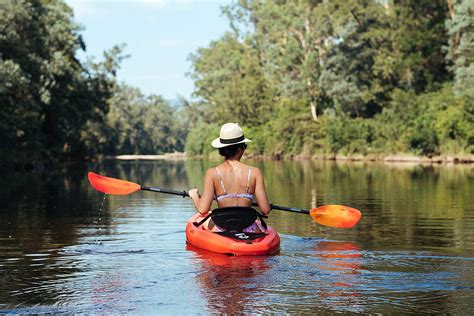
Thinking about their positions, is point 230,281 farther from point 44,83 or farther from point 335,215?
point 44,83

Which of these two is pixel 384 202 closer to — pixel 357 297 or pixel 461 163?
pixel 357 297

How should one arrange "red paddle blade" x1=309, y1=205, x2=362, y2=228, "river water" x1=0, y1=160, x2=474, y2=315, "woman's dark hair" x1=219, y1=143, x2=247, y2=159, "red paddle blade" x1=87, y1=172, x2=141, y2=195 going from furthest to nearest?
"red paddle blade" x1=87, y1=172, x2=141, y2=195
"red paddle blade" x1=309, y1=205, x2=362, y2=228
"woman's dark hair" x1=219, y1=143, x2=247, y2=159
"river water" x1=0, y1=160, x2=474, y2=315

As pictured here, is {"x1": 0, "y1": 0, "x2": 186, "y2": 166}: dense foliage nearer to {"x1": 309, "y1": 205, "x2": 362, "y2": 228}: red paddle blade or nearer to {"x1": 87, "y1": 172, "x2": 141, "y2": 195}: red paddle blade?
{"x1": 87, "y1": 172, "x2": 141, "y2": 195}: red paddle blade

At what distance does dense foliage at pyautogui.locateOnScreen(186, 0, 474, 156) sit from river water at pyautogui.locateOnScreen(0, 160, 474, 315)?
39.1m

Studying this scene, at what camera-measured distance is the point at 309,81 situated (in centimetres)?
7475

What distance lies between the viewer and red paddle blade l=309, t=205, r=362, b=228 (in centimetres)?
1352

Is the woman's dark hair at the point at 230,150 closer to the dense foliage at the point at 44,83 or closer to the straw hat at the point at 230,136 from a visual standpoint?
the straw hat at the point at 230,136

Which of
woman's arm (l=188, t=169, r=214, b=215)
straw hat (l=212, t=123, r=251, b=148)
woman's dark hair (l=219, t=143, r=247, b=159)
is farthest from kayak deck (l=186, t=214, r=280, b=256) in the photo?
straw hat (l=212, t=123, r=251, b=148)

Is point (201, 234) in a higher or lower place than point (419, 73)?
lower

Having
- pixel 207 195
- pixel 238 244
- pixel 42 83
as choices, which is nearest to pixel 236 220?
pixel 238 244

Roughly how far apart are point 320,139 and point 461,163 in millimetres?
21517

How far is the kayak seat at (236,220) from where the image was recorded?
37.2 feet

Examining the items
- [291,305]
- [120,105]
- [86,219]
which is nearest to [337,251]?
[291,305]

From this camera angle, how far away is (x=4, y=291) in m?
9.00
